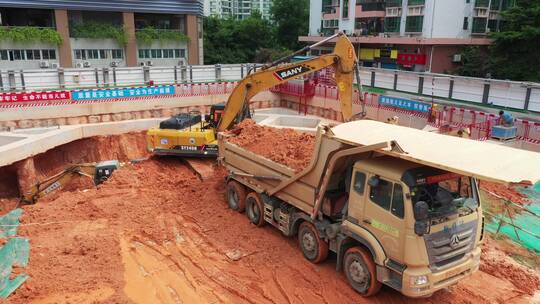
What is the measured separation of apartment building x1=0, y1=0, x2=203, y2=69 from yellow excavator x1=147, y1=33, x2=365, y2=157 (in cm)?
2360

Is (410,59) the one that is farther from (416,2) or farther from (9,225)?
(9,225)

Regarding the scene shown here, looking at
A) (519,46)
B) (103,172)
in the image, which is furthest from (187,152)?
(519,46)

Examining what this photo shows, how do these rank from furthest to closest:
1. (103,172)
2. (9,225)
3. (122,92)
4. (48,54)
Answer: (48,54), (122,92), (103,172), (9,225)

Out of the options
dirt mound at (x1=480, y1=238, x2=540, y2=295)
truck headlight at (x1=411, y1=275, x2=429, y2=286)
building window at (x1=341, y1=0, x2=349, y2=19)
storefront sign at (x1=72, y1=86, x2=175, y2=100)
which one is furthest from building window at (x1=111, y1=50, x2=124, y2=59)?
truck headlight at (x1=411, y1=275, x2=429, y2=286)

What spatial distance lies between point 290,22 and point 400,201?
51.2m

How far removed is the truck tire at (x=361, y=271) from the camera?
692 cm

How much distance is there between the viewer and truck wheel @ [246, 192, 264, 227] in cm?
989

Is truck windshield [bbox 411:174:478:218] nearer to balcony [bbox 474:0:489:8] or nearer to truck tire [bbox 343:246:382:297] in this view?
truck tire [bbox 343:246:382:297]

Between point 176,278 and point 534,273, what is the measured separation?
6774 mm

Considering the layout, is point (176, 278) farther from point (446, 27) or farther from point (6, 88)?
point (446, 27)

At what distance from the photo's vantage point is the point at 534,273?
26.4 ft

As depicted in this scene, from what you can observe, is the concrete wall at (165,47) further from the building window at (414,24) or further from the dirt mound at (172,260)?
the dirt mound at (172,260)

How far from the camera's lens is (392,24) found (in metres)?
38.0

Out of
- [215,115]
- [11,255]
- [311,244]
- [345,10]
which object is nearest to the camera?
[311,244]
